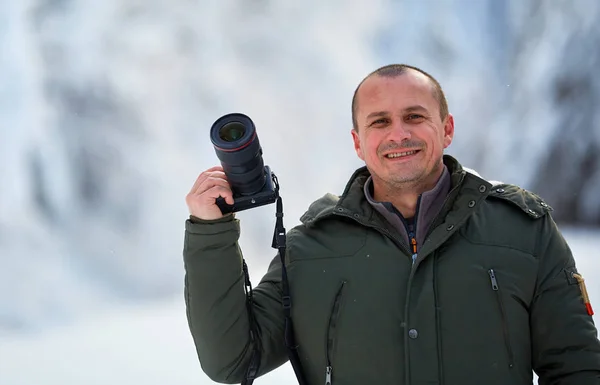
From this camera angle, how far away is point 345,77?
469 centimetres

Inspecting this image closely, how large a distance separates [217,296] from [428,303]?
0.46 metres

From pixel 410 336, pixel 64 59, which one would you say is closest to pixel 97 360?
pixel 410 336

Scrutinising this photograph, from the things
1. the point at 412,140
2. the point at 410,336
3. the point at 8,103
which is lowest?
the point at 410,336

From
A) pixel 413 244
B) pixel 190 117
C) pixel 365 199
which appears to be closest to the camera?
pixel 413 244

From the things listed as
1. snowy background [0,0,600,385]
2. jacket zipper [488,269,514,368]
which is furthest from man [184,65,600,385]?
snowy background [0,0,600,385]

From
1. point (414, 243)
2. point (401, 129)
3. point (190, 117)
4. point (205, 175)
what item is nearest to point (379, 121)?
point (401, 129)

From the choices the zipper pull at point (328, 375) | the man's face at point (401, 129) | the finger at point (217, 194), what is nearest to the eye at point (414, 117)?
the man's face at point (401, 129)

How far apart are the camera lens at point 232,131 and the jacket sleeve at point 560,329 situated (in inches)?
28.1

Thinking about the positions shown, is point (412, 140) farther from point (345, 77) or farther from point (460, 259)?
point (345, 77)

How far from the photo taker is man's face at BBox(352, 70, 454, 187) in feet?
4.69

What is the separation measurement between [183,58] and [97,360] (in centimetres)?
241

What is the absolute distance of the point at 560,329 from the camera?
1286 mm

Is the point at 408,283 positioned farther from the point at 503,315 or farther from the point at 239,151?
the point at 239,151

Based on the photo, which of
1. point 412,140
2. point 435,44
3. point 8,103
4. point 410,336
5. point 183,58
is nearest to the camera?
point 410,336
